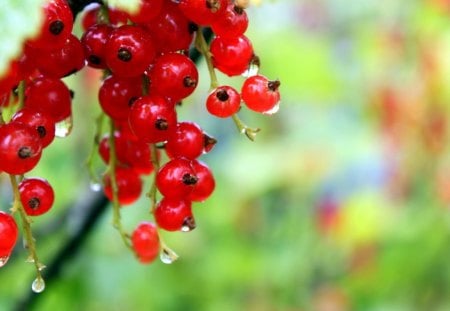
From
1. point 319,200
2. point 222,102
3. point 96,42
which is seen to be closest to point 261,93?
point 222,102

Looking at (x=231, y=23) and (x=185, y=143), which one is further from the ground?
(x=231, y=23)

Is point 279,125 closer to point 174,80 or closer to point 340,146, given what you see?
point 340,146

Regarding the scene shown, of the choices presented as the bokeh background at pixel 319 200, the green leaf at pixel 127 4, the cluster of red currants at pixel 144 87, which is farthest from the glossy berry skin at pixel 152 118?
the bokeh background at pixel 319 200

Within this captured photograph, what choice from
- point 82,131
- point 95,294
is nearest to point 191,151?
point 95,294

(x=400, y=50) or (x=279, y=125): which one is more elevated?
(x=400, y=50)

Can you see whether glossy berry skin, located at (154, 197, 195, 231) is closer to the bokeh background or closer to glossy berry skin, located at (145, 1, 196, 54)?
glossy berry skin, located at (145, 1, 196, 54)

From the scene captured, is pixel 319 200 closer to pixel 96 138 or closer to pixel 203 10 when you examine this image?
pixel 96 138
